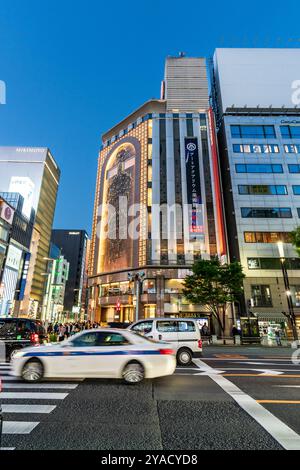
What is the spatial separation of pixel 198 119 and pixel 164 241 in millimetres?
27874

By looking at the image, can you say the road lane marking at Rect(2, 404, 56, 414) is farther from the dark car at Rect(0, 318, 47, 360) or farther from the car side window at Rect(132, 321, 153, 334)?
the dark car at Rect(0, 318, 47, 360)

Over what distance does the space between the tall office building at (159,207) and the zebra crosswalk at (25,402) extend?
31.7m

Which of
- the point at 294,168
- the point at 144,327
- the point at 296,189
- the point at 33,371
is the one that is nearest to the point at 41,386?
the point at 33,371

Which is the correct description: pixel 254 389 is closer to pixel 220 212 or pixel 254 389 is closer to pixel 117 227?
pixel 220 212

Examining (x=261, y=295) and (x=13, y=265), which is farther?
(x=13, y=265)

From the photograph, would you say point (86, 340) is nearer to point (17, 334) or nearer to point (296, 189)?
point (17, 334)

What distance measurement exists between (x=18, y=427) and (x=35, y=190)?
353ft

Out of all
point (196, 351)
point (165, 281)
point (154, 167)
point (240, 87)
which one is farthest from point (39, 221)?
point (196, 351)

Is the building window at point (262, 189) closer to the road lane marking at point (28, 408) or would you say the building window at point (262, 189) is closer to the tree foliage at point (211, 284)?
the tree foliage at point (211, 284)

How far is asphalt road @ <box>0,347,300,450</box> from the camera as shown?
139 inches

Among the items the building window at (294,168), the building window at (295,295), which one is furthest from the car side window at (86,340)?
the building window at (294,168)

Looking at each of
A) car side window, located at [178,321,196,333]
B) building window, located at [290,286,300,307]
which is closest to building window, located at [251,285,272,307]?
building window, located at [290,286,300,307]

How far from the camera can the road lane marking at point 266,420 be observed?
11.7 feet

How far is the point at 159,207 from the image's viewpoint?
43969 mm
